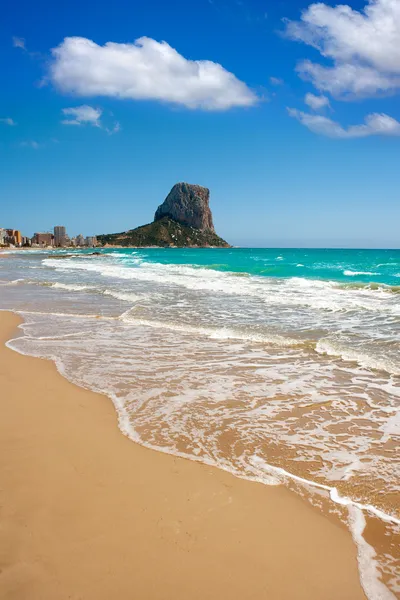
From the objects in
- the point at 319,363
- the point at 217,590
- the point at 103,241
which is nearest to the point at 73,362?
the point at 319,363

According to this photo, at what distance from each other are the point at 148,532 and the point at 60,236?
19585 centimetres

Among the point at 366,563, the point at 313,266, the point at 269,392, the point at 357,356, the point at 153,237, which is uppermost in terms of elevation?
the point at 153,237

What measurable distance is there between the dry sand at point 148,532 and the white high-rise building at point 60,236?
190387 mm

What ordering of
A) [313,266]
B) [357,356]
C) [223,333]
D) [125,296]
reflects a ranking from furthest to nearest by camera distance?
[313,266], [125,296], [223,333], [357,356]

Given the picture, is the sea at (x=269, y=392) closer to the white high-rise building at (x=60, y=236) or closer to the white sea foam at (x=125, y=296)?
the white sea foam at (x=125, y=296)

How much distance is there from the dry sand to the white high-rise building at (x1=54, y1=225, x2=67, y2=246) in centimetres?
19039

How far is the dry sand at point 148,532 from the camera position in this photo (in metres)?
2.43

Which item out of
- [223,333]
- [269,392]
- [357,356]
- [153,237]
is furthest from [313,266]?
[153,237]

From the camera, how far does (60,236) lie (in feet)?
611

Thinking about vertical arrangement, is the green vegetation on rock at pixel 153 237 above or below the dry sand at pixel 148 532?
above

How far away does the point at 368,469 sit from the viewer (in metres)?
3.72

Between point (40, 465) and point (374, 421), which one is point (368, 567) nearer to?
point (374, 421)

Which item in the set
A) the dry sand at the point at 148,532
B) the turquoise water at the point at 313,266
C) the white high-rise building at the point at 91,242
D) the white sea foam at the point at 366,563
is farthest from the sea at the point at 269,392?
the white high-rise building at the point at 91,242

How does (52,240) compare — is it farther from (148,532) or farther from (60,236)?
(148,532)
